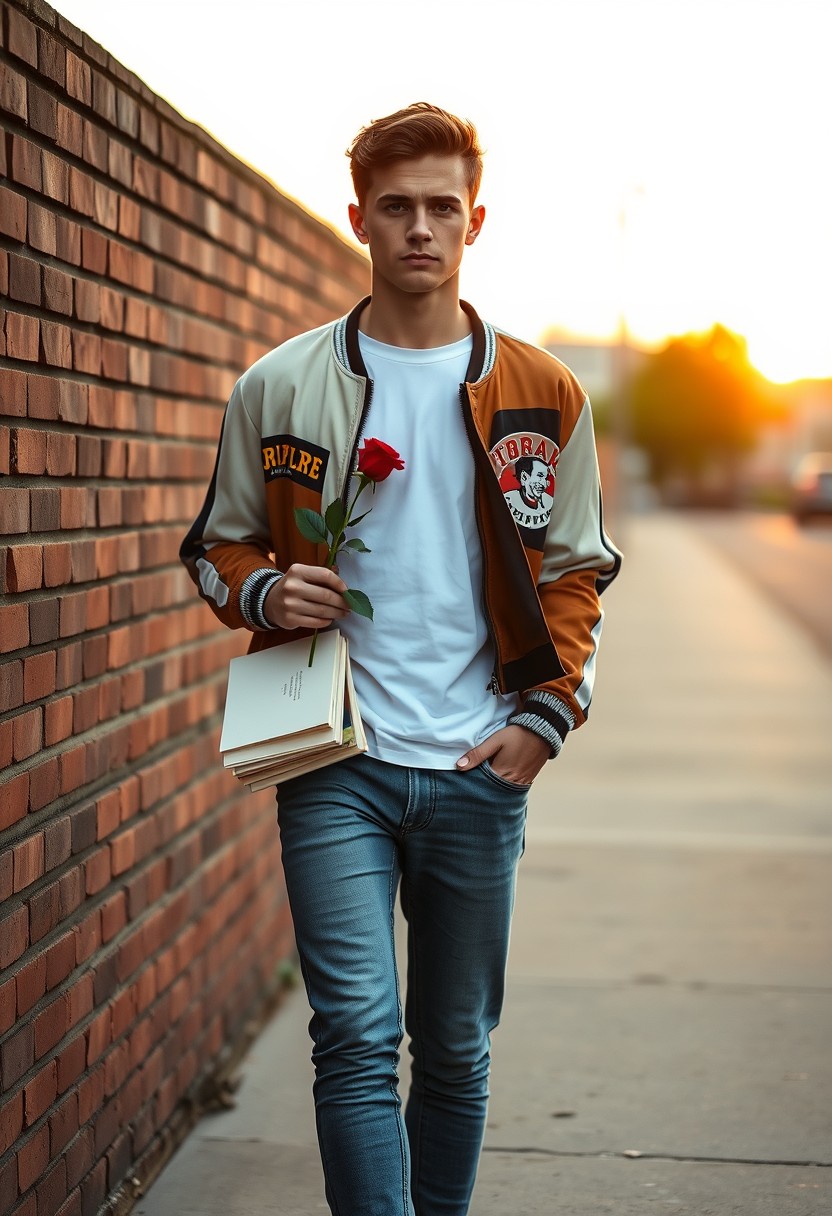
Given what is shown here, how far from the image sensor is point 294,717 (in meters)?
2.53

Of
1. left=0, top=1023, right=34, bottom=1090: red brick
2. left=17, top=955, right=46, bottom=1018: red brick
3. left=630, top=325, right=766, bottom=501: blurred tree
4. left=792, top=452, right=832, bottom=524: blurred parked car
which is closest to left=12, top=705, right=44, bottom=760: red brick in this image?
left=17, top=955, right=46, bottom=1018: red brick

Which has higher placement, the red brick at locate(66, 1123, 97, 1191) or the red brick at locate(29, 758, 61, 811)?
the red brick at locate(29, 758, 61, 811)

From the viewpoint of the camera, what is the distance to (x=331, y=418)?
2639 millimetres

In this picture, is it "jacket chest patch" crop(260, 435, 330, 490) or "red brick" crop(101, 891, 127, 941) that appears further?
"red brick" crop(101, 891, 127, 941)

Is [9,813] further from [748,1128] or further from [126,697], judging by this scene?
[748,1128]

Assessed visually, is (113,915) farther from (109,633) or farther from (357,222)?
(357,222)

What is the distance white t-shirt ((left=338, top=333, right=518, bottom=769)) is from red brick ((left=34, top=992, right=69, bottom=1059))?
0.75 meters

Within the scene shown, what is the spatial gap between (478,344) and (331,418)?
29cm

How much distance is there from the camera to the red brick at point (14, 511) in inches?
98.3

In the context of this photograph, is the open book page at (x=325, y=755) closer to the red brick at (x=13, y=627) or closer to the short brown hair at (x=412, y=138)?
the red brick at (x=13, y=627)

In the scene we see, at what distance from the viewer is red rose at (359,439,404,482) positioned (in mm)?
2479

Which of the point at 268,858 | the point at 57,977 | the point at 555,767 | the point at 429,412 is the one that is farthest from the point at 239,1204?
the point at 555,767

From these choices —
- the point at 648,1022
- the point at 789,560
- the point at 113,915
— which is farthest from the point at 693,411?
the point at 113,915

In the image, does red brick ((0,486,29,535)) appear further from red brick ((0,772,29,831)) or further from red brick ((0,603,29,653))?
red brick ((0,772,29,831))
